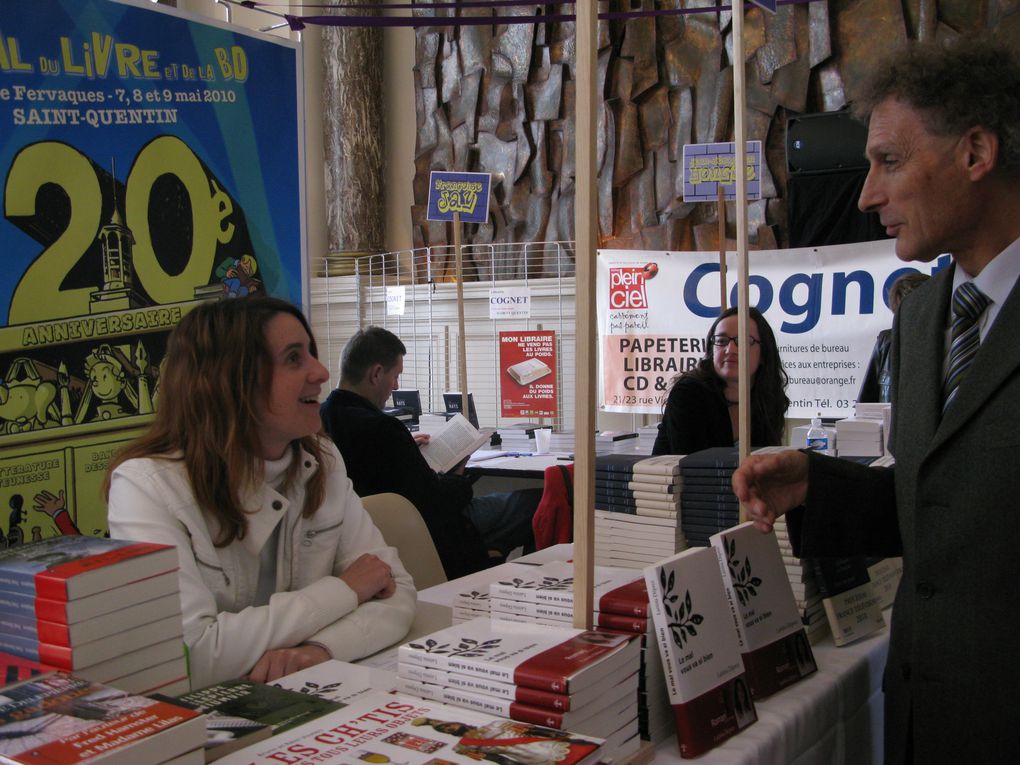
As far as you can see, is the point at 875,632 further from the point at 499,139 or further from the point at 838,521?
the point at 499,139

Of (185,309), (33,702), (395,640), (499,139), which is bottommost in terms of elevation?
(395,640)

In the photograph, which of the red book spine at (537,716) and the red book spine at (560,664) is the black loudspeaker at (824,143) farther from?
the red book spine at (537,716)

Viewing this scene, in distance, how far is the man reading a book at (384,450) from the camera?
3.71m

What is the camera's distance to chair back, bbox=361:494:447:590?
8.75 ft

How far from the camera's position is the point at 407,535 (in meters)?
2.71

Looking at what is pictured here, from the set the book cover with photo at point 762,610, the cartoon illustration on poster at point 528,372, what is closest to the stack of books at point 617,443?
the cartoon illustration on poster at point 528,372

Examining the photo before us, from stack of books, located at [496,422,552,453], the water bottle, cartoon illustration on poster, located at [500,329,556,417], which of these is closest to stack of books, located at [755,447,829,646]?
the water bottle

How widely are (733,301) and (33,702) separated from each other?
595cm

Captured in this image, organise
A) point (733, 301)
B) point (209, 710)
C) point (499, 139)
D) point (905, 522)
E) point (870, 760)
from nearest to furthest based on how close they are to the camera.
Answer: point (209, 710), point (905, 522), point (870, 760), point (733, 301), point (499, 139)

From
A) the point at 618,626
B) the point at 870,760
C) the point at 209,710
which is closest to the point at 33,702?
the point at 209,710

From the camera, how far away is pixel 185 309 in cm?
305

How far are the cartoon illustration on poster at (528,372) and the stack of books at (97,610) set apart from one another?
17.7 feet

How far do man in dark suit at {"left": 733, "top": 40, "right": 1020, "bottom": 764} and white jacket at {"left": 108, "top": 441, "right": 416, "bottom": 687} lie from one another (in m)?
0.77

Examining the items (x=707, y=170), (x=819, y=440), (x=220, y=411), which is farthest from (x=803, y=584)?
(x=707, y=170)
